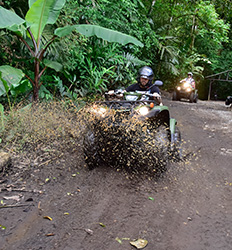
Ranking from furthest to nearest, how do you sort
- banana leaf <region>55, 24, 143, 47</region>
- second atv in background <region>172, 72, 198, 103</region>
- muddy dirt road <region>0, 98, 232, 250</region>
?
second atv in background <region>172, 72, 198, 103</region>
banana leaf <region>55, 24, 143, 47</region>
muddy dirt road <region>0, 98, 232, 250</region>

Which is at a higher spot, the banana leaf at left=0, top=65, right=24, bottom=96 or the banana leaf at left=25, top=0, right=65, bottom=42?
the banana leaf at left=25, top=0, right=65, bottom=42

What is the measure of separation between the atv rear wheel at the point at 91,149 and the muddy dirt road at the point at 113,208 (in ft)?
0.60

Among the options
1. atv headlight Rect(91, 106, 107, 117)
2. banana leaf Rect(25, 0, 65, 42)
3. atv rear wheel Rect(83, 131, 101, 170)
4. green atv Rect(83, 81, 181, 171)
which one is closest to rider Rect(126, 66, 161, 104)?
green atv Rect(83, 81, 181, 171)

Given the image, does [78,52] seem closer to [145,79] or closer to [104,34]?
[104,34]

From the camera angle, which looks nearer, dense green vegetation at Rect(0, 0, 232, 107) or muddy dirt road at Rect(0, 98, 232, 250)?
muddy dirt road at Rect(0, 98, 232, 250)

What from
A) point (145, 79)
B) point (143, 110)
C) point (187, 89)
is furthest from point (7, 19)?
point (187, 89)

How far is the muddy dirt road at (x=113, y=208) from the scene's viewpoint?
265 centimetres

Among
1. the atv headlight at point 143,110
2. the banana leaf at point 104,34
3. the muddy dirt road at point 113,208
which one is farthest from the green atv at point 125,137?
the banana leaf at point 104,34

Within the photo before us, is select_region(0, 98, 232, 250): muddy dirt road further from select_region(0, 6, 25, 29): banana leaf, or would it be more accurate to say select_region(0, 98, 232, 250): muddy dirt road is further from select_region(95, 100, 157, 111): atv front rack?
select_region(0, 6, 25, 29): banana leaf

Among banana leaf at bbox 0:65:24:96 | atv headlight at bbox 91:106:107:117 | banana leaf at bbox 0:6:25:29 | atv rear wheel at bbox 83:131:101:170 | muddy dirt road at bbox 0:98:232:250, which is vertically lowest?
muddy dirt road at bbox 0:98:232:250

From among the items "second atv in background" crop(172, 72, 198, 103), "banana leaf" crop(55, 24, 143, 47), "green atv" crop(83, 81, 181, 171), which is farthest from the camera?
"second atv in background" crop(172, 72, 198, 103)

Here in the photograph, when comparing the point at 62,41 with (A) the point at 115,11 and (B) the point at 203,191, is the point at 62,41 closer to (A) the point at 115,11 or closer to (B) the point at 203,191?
(A) the point at 115,11

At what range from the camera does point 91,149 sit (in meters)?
4.04

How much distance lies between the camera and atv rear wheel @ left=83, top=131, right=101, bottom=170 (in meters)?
4.04
